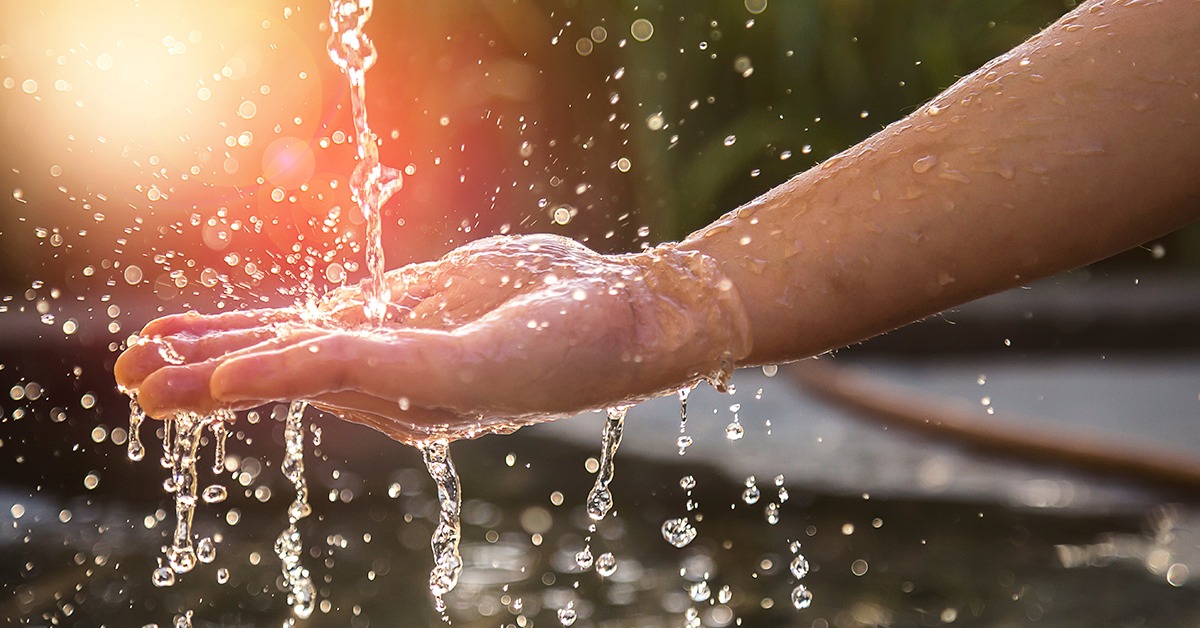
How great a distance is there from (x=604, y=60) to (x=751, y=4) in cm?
65

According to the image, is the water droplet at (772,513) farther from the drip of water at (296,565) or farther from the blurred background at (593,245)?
the drip of water at (296,565)

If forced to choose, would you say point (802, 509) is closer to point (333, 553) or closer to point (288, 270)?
point (333, 553)

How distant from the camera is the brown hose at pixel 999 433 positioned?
9.16ft

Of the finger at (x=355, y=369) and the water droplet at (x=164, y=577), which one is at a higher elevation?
the finger at (x=355, y=369)

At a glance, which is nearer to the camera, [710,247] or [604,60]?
[710,247]

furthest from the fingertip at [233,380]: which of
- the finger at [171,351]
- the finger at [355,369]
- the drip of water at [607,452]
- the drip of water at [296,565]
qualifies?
the drip of water at [296,565]

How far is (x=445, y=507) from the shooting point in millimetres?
1668

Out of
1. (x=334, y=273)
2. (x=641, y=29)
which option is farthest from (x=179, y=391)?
(x=641, y=29)

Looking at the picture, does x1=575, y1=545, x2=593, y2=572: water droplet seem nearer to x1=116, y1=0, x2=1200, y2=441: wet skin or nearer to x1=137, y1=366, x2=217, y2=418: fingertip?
x1=116, y1=0, x2=1200, y2=441: wet skin

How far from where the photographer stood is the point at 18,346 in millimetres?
3016

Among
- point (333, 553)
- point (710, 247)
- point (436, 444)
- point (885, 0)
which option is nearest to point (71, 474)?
point (333, 553)

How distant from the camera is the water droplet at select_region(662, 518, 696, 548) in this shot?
2570mm

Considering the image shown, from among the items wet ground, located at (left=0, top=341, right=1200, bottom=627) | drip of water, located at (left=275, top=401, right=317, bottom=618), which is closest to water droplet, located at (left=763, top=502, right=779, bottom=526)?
wet ground, located at (left=0, top=341, right=1200, bottom=627)

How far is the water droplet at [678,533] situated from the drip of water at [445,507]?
2.39 ft
